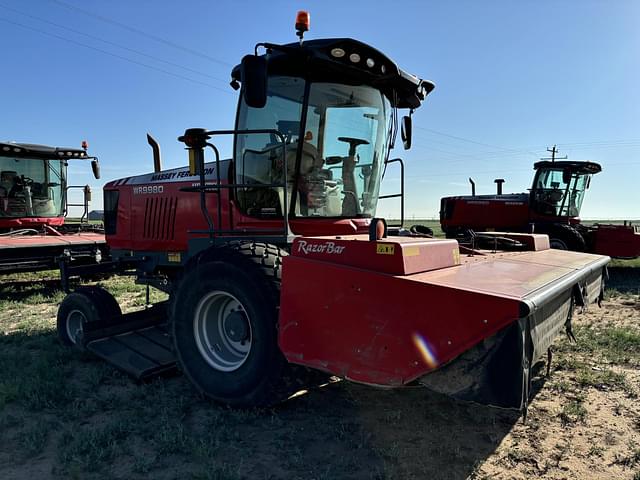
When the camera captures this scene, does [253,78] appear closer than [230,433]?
No

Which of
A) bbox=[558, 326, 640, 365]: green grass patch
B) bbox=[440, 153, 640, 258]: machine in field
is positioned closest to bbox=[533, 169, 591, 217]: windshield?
bbox=[440, 153, 640, 258]: machine in field

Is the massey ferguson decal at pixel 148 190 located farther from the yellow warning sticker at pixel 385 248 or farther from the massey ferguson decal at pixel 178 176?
the yellow warning sticker at pixel 385 248

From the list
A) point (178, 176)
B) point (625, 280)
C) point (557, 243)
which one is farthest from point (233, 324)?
point (557, 243)

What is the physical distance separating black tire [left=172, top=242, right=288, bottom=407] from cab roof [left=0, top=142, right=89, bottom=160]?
7944 millimetres

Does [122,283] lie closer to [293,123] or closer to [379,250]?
[293,123]

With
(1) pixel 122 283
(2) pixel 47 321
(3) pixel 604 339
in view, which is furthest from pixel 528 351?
(1) pixel 122 283

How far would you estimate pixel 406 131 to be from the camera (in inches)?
176

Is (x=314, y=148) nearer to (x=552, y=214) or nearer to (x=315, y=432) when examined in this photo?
(x=315, y=432)

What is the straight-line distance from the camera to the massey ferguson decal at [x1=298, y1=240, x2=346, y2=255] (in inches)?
114

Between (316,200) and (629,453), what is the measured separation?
2626 millimetres

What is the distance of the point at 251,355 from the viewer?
3.21 metres

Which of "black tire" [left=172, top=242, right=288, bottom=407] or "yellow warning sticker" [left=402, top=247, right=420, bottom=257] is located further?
"black tire" [left=172, top=242, right=288, bottom=407]

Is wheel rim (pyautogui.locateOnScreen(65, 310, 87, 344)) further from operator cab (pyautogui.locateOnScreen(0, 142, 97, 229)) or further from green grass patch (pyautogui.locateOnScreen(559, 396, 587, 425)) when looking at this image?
operator cab (pyautogui.locateOnScreen(0, 142, 97, 229))

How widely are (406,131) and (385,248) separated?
210cm
